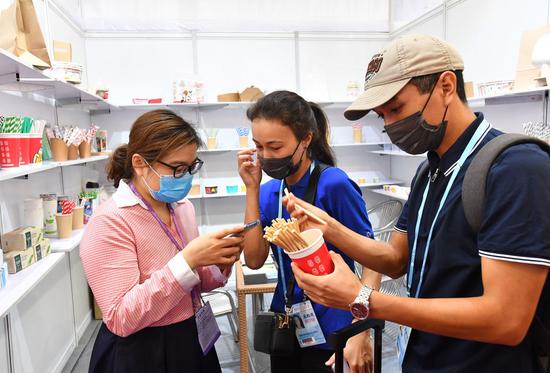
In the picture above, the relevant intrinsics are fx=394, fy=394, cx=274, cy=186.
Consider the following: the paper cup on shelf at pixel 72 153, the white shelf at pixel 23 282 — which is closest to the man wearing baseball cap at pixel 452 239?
the white shelf at pixel 23 282

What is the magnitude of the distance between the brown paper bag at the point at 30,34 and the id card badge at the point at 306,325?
1664 millimetres

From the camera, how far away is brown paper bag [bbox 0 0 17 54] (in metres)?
1.77

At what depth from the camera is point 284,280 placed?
1.52 meters

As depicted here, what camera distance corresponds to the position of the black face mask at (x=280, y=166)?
4.94ft

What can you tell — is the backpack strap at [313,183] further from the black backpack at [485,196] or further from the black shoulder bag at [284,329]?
the black backpack at [485,196]

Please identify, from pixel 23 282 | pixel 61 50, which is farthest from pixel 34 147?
pixel 61 50

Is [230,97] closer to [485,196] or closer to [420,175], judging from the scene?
[420,175]

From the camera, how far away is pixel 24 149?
76.0 inches

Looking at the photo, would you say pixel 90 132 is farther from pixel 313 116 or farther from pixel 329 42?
pixel 329 42

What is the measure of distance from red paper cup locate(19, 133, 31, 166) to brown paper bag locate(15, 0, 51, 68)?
13.7 inches

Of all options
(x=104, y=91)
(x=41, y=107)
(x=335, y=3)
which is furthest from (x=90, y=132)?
(x=335, y=3)

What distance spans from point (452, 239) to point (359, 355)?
1.97ft

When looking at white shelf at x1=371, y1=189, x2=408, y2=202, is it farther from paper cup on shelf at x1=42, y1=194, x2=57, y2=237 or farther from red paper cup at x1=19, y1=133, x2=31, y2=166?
red paper cup at x1=19, y1=133, x2=31, y2=166

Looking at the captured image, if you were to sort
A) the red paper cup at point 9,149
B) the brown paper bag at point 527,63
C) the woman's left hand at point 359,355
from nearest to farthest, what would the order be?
1. the woman's left hand at point 359,355
2. the red paper cup at point 9,149
3. the brown paper bag at point 527,63
